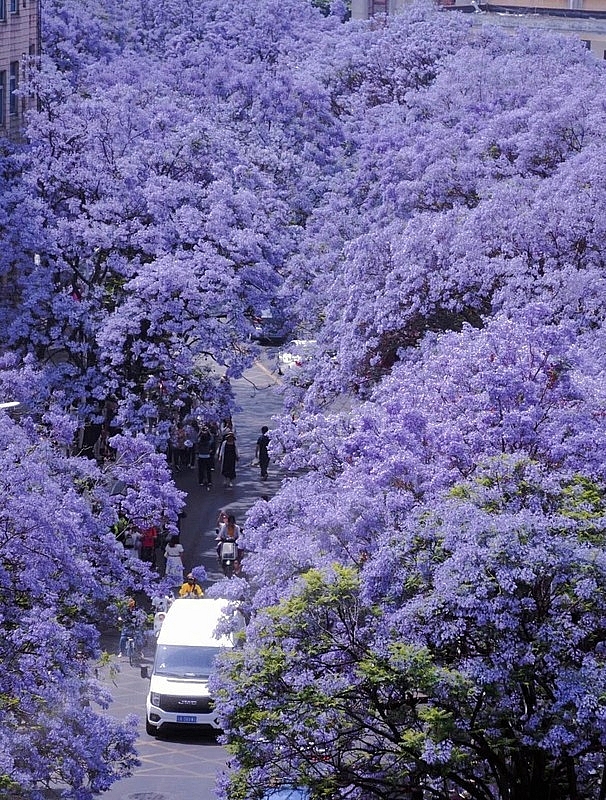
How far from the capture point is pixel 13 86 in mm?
57906

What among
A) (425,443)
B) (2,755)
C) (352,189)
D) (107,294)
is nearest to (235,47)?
(352,189)

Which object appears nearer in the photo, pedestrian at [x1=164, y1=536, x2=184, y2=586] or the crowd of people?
the crowd of people

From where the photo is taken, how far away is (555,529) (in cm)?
2023

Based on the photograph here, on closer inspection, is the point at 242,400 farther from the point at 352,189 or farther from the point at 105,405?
the point at 105,405

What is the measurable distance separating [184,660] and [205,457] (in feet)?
57.5

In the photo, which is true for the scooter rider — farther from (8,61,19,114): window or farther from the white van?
(8,61,19,114): window

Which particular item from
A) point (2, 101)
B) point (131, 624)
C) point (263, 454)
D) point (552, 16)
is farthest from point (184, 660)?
point (552, 16)

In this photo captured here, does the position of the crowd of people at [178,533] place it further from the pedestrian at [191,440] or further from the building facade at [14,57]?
the building facade at [14,57]

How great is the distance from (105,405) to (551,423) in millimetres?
23160

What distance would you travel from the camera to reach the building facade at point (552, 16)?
97812 millimetres

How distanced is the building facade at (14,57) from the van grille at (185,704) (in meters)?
28.5

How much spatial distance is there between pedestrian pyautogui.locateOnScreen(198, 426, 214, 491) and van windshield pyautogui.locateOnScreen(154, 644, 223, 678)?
54.1 ft

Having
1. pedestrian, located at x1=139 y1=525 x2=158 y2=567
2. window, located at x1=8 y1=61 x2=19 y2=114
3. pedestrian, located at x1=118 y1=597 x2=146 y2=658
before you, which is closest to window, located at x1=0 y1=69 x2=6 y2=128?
window, located at x1=8 y1=61 x2=19 y2=114

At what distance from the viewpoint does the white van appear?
30250 millimetres
